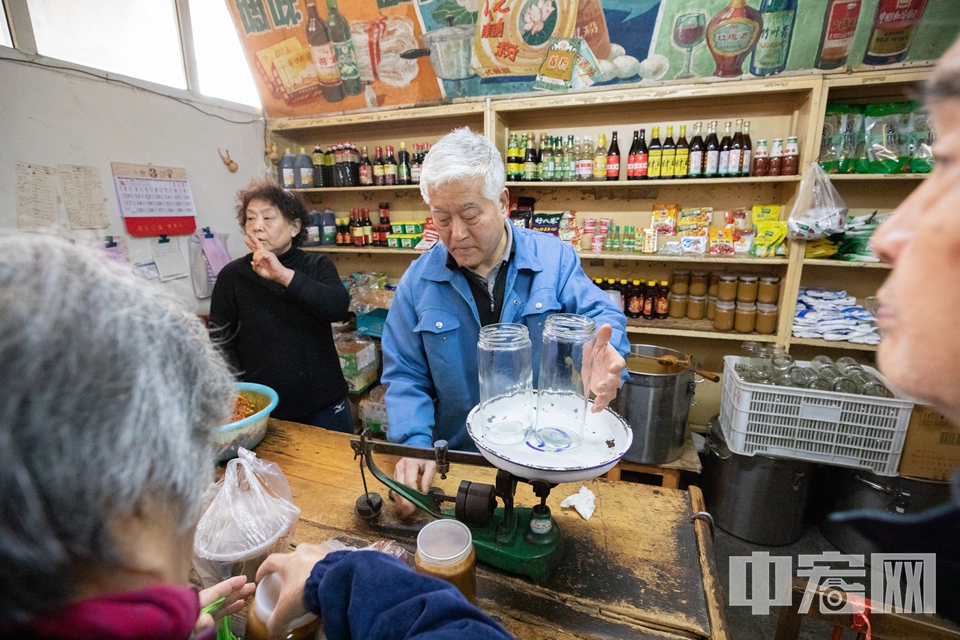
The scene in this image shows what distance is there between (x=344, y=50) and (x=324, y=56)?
0.59 feet

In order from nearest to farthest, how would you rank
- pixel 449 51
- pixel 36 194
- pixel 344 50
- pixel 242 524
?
pixel 242 524
pixel 36 194
pixel 449 51
pixel 344 50

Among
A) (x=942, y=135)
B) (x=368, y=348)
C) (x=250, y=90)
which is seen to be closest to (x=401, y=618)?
(x=942, y=135)

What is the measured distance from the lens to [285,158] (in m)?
3.55

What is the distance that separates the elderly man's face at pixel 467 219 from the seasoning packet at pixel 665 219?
1.83 metres

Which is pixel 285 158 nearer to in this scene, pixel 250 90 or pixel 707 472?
pixel 250 90

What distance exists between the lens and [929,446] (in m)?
2.03

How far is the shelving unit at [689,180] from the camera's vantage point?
248cm

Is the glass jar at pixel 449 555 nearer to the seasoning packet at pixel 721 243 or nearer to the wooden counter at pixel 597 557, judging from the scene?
the wooden counter at pixel 597 557

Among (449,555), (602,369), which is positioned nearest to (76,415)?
(449,555)

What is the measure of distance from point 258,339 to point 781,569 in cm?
302

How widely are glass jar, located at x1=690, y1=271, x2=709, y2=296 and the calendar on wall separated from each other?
3.47m

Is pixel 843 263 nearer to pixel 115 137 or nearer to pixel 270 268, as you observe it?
pixel 270 268

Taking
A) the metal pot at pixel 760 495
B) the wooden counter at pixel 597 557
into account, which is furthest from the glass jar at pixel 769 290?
the wooden counter at pixel 597 557

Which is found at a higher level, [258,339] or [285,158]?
[285,158]
